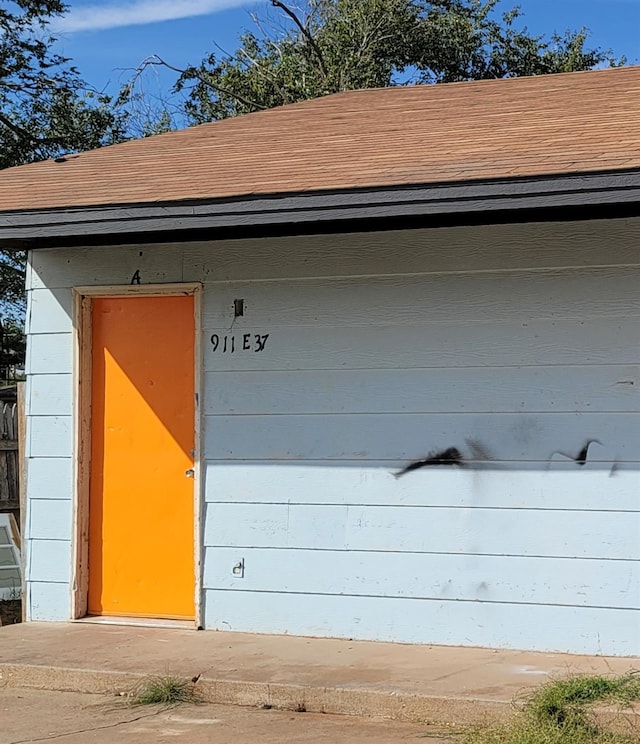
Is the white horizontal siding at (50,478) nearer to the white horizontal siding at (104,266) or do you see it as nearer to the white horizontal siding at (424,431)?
the white horizontal siding at (424,431)

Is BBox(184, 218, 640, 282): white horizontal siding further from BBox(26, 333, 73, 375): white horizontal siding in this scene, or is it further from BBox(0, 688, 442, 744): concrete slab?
BBox(0, 688, 442, 744): concrete slab

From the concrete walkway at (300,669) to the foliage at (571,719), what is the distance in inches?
6.4

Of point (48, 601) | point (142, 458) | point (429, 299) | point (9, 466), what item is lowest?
Result: point (48, 601)

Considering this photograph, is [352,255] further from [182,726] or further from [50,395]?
[182,726]

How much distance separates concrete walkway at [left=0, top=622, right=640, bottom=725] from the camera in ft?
16.8

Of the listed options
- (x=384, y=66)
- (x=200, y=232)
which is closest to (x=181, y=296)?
(x=200, y=232)

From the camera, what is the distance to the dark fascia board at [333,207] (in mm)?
5211

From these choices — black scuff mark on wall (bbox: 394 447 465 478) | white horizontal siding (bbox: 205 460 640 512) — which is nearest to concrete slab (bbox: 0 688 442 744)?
white horizontal siding (bbox: 205 460 640 512)

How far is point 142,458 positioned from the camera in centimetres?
704

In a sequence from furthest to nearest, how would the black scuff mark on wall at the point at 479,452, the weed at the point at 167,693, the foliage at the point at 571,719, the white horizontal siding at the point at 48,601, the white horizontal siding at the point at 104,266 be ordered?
the white horizontal siding at the point at 48,601
the white horizontal siding at the point at 104,266
the black scuff mark on wall at the point at 479,452
the weed at the point at 167,693
the foliage at the point at 571,719

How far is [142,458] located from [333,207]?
95.7 inches

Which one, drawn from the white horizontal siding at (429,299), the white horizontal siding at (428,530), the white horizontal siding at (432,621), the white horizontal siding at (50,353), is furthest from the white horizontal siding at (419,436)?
the white horizontal siding at (50,353)

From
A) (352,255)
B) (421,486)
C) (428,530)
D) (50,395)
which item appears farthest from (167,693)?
(352,255)

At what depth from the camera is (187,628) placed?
6.70 m
